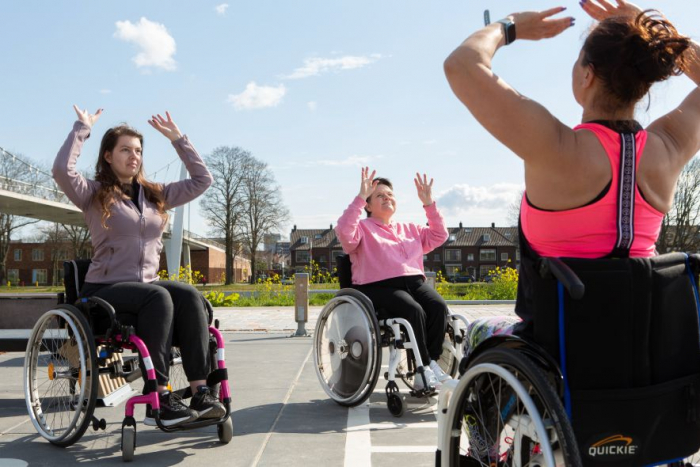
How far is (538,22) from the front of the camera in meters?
1.90

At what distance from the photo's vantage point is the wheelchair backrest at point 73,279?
3.56m

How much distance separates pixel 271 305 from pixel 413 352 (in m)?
13.4

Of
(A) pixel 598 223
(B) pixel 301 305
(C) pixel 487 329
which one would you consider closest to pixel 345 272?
(C) pixel 487 329

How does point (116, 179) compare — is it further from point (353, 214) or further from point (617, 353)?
point (617, 353)

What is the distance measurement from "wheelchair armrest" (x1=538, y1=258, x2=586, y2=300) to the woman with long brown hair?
2.05m

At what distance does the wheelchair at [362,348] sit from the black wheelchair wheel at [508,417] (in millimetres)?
1767

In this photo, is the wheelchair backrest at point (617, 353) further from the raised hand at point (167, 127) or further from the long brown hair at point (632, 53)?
the raised hand at point (167, 127)

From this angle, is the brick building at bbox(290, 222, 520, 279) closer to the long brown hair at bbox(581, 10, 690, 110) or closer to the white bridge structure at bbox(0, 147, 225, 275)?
the white bridge structure at bbox(0, 147, 225, 275)

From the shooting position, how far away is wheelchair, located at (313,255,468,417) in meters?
3.96

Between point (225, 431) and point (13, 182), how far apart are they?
52.5 m

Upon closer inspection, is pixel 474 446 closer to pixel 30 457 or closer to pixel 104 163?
pixel 30 457

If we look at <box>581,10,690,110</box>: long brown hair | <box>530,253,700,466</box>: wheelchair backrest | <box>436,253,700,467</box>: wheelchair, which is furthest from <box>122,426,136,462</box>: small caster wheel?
<box>581,10,690,110</box>: long brown hair

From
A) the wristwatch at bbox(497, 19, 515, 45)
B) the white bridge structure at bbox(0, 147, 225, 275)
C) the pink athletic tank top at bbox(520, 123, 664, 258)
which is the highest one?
the white bridge structure at bbox(0, 147, 225, 275)

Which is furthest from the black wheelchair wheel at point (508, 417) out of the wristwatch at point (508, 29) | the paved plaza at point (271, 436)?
the paved plaza at point (271, 436)
